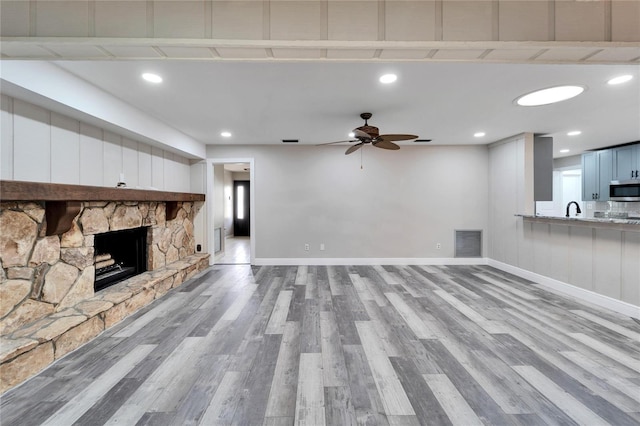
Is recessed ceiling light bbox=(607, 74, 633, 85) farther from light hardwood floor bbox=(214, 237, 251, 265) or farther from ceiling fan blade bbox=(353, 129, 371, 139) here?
light hardwood floor bbox=(214, 237, 251, 265)

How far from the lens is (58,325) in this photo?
81.4 inches

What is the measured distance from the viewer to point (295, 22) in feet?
3.75

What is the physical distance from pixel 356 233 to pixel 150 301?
12.1 feet

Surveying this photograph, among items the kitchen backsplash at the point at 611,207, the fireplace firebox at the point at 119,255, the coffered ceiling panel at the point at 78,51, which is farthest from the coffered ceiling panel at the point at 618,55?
the kitchen backsplash at the point at 611,207

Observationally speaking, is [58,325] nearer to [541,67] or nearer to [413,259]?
[541,67]

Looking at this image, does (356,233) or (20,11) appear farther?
(356,233)

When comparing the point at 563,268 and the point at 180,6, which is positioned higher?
the point at 180,6

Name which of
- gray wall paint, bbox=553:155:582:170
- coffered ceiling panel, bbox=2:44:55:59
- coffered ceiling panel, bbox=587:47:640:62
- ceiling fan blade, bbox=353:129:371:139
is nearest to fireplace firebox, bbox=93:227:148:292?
coffered ceiling panel, bbox=2:44:55:59

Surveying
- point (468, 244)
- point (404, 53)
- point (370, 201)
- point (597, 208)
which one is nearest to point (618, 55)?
point (404, 53)

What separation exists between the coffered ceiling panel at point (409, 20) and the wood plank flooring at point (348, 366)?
2070mm

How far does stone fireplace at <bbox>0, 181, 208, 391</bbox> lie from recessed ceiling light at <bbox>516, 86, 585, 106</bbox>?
4.82 meters

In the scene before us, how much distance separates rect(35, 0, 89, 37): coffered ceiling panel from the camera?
3.69ft

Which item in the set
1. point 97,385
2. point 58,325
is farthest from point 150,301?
point 97,385

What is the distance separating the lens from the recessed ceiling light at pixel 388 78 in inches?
92.3
